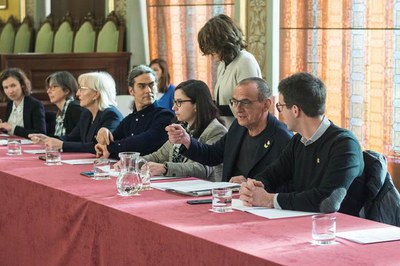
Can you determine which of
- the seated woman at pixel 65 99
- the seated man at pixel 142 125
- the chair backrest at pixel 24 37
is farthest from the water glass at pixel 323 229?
the chair backrest at pixel 24 37

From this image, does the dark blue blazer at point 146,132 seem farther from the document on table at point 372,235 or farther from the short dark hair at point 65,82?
the document on table at point 372,235

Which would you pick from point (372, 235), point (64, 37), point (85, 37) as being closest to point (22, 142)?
point (85, 37)

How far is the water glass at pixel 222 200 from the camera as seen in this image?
329cm

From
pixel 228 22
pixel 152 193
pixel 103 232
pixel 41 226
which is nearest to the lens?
pixel 103 232

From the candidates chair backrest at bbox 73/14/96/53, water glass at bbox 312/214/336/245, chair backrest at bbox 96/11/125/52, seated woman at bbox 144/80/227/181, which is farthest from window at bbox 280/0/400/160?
chair backrest at bbox 73/14/96/53

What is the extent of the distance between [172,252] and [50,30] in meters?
7.98

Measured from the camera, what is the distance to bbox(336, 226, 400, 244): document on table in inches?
109

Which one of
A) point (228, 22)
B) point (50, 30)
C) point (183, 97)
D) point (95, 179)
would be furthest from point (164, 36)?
point (95, 179)

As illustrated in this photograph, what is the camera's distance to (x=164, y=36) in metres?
8.69

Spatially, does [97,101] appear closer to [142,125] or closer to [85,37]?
[142,125]

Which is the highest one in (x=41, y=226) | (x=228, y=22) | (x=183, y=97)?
(x=228, y=22)

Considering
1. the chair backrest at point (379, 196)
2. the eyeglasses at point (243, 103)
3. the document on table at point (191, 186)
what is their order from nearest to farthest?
the chair backrest at point (379, 196) < the document on table at point (191, 186) < the eyeglasses at point (243, 103)

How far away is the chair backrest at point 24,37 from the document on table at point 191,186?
7403 mm

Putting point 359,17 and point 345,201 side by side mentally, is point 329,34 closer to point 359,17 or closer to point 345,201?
point 359,17
